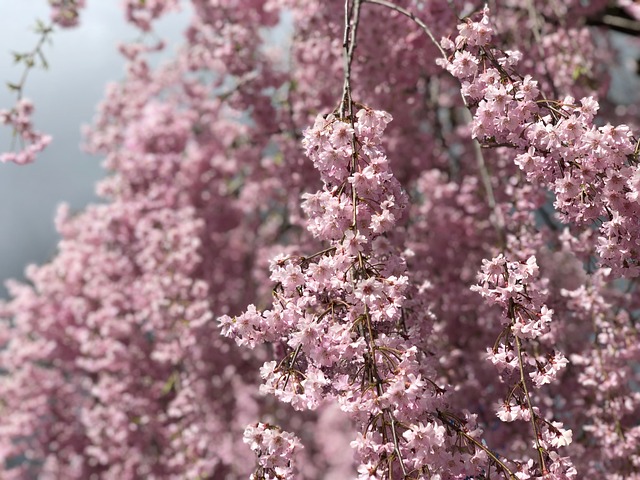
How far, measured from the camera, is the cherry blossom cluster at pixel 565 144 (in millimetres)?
1705

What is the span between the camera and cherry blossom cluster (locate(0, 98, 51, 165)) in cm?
310

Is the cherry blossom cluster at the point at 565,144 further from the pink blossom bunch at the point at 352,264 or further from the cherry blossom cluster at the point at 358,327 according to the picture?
the cherry blossom cluster at the point at 358,327

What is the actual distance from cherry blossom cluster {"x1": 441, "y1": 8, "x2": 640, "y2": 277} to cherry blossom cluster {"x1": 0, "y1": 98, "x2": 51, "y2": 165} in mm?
2176

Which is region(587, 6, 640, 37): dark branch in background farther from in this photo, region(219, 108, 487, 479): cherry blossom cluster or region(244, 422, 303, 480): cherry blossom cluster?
region(244, 422, 303, 480): cherry blossom cluster

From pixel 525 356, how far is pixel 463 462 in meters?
0.38

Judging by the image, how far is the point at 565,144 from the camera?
175cm

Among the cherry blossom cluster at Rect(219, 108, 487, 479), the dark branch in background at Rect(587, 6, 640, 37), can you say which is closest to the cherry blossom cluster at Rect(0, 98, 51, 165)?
the cherry blossom cluster at Rect(219, 108, 487, 479)

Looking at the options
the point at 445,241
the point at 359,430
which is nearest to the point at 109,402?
the point at 445,241

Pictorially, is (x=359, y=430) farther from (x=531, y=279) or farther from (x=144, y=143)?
(x=144, y=143)

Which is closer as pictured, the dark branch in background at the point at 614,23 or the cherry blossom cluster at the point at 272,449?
the cherry blossom cluster at the point at 272,449

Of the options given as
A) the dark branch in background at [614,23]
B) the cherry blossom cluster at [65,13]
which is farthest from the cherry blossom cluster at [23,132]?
the dark branch in background at [614,23]

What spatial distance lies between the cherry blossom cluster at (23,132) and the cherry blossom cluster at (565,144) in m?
2.18

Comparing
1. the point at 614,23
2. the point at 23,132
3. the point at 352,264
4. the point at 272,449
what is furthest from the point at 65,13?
the point at 614,23

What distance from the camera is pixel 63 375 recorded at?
647 centimetres
